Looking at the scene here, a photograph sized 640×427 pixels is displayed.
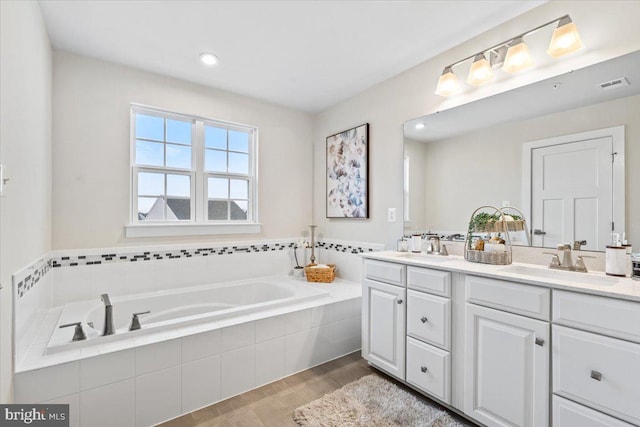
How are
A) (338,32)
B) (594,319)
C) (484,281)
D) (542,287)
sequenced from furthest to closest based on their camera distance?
(338,32)
(484,281)
(542,287)
(594,319)

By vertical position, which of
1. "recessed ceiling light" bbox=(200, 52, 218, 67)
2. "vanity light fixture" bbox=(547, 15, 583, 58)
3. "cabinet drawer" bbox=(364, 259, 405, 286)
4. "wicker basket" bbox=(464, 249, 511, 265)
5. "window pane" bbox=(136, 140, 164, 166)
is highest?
"recessed ceiling light" bbox=(200, 52, 218, 67)

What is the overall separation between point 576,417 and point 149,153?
3.29m

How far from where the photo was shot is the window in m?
Result: 2.62

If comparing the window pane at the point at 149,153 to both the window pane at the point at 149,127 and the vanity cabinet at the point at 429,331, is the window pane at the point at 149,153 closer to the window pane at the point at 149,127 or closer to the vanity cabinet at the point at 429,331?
the window pane at the point at 149,127

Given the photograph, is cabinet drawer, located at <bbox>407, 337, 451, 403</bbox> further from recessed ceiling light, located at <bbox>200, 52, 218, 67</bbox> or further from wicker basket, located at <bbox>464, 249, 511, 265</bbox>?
recessed ceiling light, located at <bbox>200, 52, 218, 67</bbox>

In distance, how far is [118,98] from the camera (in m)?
2.46

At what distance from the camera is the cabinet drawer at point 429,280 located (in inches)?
67.2

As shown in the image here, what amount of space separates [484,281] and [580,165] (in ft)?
2.80

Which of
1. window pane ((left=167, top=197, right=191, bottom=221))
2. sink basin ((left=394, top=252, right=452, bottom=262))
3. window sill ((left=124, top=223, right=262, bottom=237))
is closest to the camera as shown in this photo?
sink basin ((left=394, top=252, right=452, bottom=262))

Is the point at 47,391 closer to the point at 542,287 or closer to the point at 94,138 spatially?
the point at 94,138

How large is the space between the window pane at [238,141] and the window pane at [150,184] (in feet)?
2.55

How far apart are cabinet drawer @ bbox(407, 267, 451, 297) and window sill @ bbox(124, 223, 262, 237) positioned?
1809 mm

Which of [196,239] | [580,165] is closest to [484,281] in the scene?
[580,165]

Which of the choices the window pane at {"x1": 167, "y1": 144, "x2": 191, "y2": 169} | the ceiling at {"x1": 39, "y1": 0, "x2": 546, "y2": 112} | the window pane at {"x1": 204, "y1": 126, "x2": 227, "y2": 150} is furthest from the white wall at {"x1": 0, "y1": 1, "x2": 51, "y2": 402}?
the window pane at {"x1": 204, "y1": 126, "x2": 227, "y2": 150}
